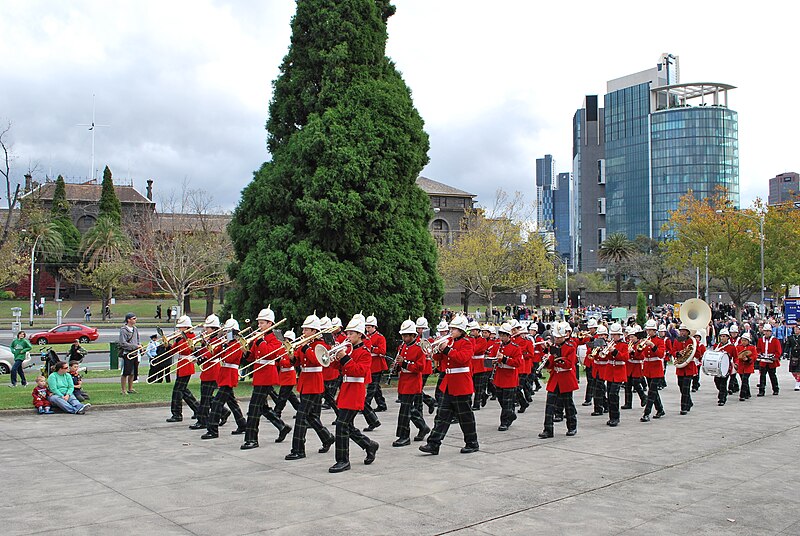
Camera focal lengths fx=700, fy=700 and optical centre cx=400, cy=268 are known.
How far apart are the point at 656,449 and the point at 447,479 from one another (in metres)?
3.96

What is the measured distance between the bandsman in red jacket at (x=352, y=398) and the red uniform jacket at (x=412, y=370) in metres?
1.57

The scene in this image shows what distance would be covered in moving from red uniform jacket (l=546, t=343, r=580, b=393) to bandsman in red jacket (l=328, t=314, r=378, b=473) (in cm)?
404

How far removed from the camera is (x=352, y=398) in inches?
362

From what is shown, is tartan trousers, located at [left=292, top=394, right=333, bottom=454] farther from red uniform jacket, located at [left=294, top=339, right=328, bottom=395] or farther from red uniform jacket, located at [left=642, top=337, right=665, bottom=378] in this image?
red uniform jacket, located at [left=642, top=337, right=665, bottom=378]

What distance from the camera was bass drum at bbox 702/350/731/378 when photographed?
1642 centimetres

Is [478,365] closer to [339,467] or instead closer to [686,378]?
[686,378]

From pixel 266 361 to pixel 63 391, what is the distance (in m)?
5.92

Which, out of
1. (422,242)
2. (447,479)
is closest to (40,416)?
(447,479)

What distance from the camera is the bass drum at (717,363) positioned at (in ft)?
53.9

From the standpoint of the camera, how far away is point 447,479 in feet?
28.3

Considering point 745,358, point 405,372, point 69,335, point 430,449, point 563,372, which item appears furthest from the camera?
point 69,335

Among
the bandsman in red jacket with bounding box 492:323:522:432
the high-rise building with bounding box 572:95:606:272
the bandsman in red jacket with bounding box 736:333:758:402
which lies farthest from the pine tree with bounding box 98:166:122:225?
the high-rise building with bounding box 572:95:606:272

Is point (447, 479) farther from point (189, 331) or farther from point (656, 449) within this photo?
point (189, 331)

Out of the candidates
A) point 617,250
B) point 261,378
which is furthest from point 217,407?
point 617,250
